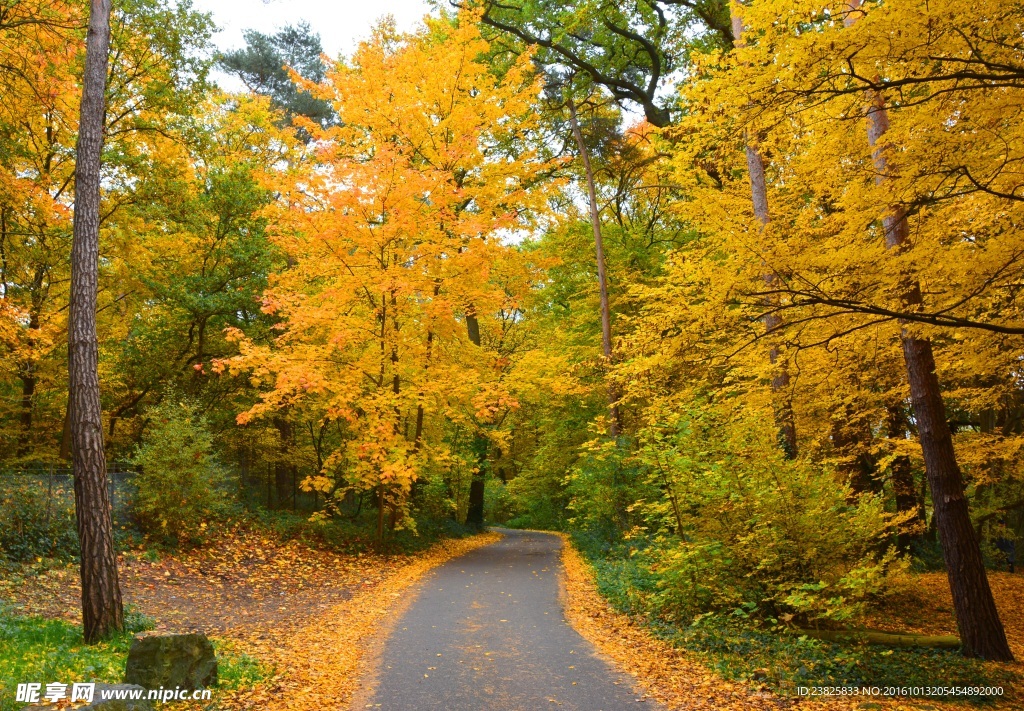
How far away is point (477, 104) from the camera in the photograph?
551 inches

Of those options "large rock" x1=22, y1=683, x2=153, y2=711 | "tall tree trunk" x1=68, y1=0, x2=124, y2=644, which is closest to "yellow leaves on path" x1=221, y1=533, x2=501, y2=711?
"large rock" x1=22, y1=683, x2=153, y2=711

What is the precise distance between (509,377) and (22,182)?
10.1 m

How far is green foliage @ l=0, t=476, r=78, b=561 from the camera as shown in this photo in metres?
8.76

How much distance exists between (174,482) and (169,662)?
6.90 meters

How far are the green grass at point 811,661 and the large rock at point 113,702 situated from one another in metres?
5.14

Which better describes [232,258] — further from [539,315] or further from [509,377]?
[539,315]

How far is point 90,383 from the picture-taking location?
21.4 feet

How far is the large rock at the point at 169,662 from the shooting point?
482 cm

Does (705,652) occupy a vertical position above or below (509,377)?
below

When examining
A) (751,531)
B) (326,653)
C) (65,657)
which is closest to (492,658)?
(326,653)

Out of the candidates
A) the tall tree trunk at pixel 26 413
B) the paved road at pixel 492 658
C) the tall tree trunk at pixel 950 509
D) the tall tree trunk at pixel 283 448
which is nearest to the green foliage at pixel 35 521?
the tall tree trunk at pixel 26 413

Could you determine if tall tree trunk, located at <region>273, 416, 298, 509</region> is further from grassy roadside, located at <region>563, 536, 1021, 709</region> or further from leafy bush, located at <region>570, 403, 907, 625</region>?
grassy roadside, located at <region>563, 536, 1021, 709</region>

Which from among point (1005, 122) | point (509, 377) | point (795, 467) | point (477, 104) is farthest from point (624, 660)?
point (477, 104)

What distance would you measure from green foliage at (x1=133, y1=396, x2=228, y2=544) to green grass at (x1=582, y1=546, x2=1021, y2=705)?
340 inches
